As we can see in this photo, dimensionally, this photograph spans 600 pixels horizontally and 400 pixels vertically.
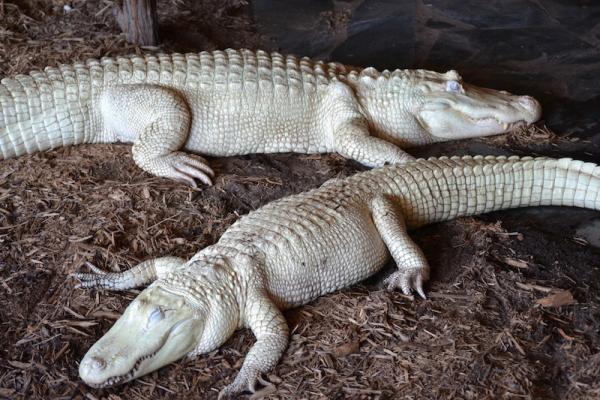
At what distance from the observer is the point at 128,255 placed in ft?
12.0

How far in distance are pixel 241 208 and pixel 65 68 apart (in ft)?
4.90

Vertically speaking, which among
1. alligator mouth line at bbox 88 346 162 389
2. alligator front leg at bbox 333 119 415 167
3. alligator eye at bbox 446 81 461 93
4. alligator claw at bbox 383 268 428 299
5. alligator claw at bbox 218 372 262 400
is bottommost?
alligator claw at bbox 218 372 262 400

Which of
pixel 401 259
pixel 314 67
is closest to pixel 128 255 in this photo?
pixel 401 259

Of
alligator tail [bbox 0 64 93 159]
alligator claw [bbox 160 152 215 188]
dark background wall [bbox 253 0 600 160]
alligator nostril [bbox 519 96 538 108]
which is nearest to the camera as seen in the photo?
alligator claw [bbox 160 152 215 188]

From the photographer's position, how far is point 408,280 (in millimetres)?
3402

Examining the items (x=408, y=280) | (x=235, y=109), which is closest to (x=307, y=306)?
(x=408, y=280)

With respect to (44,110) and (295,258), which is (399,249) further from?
(44,110)

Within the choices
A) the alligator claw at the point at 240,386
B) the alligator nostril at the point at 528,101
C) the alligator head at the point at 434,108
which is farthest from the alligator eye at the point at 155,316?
the alligator nostril at the point at 528,101

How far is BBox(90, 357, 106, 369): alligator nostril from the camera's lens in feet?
9.37

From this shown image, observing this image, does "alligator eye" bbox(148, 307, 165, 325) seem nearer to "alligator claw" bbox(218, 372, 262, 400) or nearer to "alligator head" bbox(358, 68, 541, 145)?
"alligator claw" bbox(218, 372, 262, 400)

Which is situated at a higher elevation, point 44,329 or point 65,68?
point 65,68

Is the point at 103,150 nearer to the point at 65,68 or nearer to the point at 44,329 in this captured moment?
the point at 65,68

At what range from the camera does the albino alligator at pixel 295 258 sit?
2984 mm

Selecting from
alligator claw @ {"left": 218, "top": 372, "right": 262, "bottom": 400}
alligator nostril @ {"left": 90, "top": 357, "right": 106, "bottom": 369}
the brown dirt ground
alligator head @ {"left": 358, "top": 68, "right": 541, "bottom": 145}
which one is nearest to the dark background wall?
alligator head @ {"left": 358, "top": 68, "right": 541, "bottom": 145}
